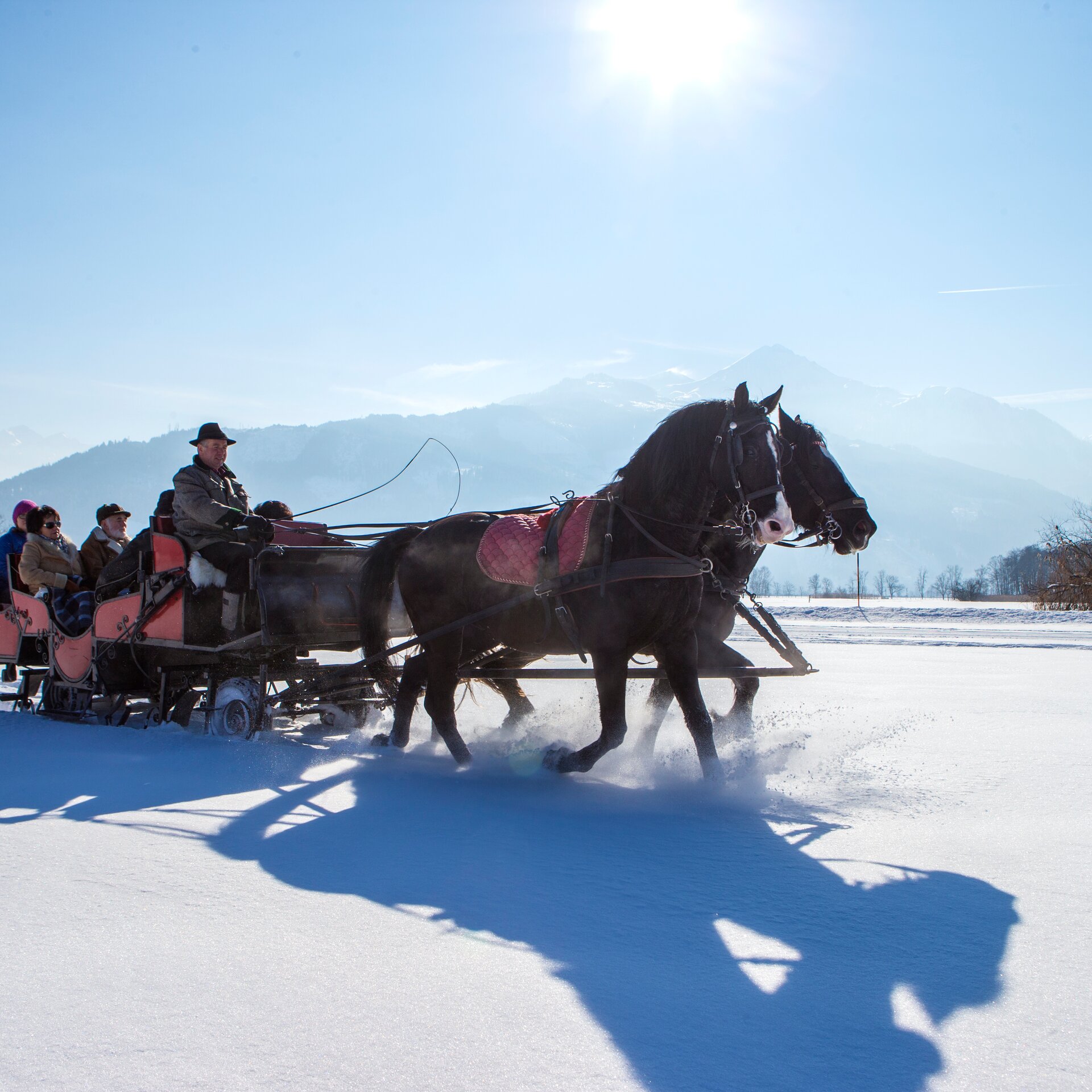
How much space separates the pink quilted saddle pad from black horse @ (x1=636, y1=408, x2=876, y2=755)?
2.51ft

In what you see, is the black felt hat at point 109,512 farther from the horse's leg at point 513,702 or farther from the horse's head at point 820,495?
the horse's head at point 820,495

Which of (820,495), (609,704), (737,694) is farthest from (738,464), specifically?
(737,694)

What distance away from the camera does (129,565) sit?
7445 mm

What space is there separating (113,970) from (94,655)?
5719mm

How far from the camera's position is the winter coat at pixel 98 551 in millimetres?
8867

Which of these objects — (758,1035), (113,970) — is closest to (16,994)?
(113,970)

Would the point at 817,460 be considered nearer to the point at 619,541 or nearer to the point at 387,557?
the point at 619,541

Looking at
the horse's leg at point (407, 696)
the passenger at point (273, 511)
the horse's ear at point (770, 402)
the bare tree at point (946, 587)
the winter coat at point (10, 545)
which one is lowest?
the bare tree at point (946, 587)

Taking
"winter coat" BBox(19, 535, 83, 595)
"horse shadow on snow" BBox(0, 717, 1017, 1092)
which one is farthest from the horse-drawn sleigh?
"horse shadow on snow" BBox(0, 717, 1017, 1092)

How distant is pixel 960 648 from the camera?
1642 cm

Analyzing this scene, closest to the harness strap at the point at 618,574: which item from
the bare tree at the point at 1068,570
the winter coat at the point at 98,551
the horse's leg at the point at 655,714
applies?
the horse's leg at the point at 655,714

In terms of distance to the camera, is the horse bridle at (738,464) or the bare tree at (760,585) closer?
the horse bridle at (738,464)

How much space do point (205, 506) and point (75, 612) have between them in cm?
239

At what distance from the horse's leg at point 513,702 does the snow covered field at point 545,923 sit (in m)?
1.16
